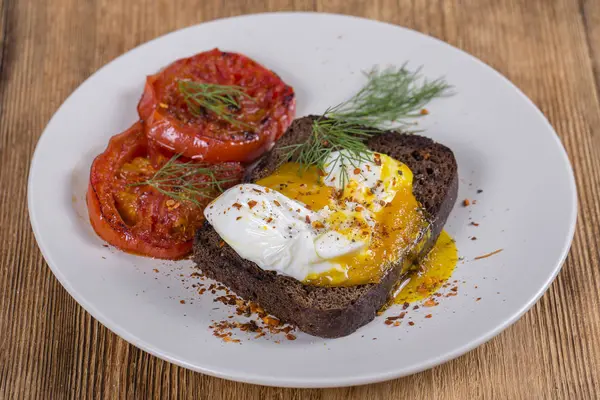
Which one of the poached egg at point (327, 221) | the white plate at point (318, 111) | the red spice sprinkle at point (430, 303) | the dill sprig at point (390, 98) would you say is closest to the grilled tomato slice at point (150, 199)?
the white plate at point (318, 111)

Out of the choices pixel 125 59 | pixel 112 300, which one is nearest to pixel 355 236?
pixel 112 300

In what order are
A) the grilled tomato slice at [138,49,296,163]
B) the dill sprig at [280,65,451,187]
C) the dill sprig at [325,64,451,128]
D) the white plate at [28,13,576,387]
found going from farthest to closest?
1. the dill sprig at [325,64,451,128]
2. the grilled tomato slice at [138,49,296,163]
3. the dill sprig at [280,65,451,187]
4. the white plate at [28,13,576,387]

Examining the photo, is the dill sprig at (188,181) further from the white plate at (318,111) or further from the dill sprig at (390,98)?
the dill sprig at (390,98)

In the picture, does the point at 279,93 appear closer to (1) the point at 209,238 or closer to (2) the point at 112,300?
(1) the point at 209,238

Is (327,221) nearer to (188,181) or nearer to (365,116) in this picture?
(188,181)

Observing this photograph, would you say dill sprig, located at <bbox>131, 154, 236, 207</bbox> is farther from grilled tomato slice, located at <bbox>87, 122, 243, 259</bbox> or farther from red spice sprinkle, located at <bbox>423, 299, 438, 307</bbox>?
red spice sprinkle, located at <bbox>423, 299, 438, 307</bbox>

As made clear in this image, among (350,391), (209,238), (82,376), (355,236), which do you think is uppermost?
(355,236)

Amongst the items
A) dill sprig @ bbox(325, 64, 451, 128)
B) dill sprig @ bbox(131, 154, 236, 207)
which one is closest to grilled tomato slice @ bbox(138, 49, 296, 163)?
dill sprig @ bbox(131, 154, 236, 207)
